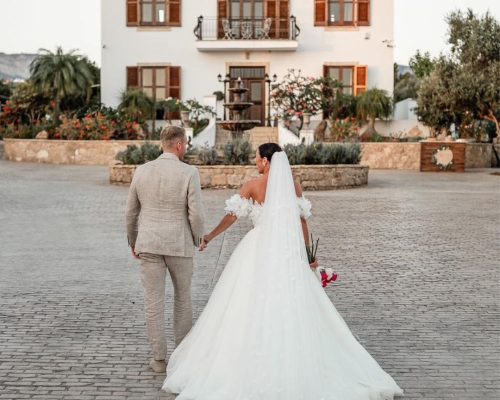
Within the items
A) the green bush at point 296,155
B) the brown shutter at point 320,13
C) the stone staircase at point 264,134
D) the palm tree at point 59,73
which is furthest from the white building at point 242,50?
the green bush at point 296,155

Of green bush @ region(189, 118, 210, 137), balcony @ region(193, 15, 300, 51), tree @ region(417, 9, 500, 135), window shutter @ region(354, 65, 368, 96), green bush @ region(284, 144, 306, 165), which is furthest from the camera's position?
window shutter @ region(354, 65, 368, 96)

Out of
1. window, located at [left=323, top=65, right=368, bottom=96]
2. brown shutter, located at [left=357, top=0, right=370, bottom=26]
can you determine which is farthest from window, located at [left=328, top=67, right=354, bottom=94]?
brown shutter, located at [left=357, top=0, right=370, bottom=26]

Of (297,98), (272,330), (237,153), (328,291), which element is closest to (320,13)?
(297,98)

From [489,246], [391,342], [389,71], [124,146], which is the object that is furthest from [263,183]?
[389,71]

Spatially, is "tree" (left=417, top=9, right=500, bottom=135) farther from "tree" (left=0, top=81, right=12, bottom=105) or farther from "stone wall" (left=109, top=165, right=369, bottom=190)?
"tree" (left=0, top=81, right=12, bottom=105)

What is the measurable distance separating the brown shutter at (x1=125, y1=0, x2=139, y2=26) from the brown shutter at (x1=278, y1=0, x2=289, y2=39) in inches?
215

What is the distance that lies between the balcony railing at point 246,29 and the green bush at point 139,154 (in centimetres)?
1266

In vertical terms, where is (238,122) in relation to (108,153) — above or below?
above

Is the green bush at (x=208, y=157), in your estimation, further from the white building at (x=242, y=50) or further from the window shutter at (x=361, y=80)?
the window shutter at (x=361, y=80)

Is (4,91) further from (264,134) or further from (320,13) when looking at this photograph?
(264,134)

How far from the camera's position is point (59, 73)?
33062 millimetres

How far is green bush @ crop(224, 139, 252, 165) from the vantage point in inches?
802

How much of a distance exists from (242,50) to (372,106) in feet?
18.5

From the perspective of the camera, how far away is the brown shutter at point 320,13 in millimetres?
33638
